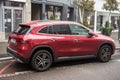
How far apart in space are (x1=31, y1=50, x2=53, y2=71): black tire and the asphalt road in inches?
7.4

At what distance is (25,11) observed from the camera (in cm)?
1667

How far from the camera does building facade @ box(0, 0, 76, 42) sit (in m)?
15.4

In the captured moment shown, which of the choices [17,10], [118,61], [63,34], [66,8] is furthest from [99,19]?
[63,34]

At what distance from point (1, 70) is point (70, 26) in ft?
9.76

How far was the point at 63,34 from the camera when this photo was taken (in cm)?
854

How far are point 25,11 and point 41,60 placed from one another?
9336 millimetres

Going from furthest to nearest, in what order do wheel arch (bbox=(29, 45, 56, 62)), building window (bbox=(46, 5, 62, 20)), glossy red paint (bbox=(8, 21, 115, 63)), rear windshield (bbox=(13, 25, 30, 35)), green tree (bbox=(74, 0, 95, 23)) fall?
building window (bbox=(46, 5, 62, 20)) < green tree (bbox=(74, 0, 95, 23)) < rear windshield (bbox=(13, 25, 30, 35)) < wheel arch (bbox=(29, 45, 56, 62)) < glossy red paint (bbox=(8, 21, 115, 63))

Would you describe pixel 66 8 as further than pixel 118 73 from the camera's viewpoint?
Yes

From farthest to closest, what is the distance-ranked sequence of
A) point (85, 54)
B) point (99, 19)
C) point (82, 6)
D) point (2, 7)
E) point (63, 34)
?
point (99, 19), point (82, 6), point (2, 7), point (85, 54), point (63, 34)

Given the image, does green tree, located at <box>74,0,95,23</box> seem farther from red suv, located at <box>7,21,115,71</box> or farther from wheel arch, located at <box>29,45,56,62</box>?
wheel arch, located at <box>29,45,56,62</box>

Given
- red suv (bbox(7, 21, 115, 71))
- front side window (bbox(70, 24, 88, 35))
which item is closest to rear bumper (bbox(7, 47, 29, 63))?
red suv (bbox(7, 21, 115, 71))

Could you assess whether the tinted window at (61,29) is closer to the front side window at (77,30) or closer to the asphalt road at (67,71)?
the front side window at (77,30)

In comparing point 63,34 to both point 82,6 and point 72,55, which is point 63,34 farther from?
point 82,6

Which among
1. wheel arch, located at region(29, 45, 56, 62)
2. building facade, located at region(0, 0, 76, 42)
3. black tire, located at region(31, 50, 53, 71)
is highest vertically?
building facade, located at region(0, 0, 76, 42)
